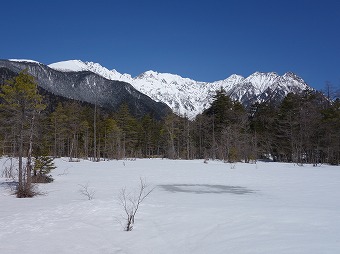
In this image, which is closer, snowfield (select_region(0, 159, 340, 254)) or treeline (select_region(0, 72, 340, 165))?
snowfield (select_region(0, 159, 340, 254))

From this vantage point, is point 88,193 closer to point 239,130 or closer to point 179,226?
point 179,226

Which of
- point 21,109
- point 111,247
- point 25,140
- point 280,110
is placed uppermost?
point 280,110

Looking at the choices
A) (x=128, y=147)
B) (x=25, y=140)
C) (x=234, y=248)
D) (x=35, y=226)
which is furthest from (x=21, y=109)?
(x=128, y=147)

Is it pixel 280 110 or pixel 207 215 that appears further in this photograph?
pixel 280 110

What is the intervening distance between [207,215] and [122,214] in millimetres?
2387

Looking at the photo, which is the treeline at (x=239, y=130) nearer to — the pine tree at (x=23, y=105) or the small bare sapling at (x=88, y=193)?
the pine tree at (x=23, y=105)

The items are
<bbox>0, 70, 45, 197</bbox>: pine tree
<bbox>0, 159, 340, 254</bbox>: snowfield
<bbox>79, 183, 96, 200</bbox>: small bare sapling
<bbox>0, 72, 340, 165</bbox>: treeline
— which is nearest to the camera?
<bbox>0, 159, 340, 254</bbox>: snowfield

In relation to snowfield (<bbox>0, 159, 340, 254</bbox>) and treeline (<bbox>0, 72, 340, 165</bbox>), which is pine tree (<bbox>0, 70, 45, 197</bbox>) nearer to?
snowfield (<bbox>0, 159, 340, 254</bbox>)

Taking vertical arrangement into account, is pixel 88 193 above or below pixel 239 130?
below

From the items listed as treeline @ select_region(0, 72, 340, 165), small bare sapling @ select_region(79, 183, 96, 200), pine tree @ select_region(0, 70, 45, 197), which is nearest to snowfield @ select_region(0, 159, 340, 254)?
small bare sapling @ select_region(79, 183, 96, 200)

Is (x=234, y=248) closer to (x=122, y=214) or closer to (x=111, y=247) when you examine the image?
(x=111, y=247)

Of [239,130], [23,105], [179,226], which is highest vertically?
[239,130]

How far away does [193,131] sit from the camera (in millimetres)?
58562

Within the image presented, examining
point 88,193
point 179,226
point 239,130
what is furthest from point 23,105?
point 239,130
